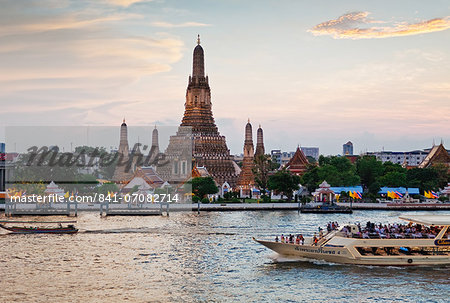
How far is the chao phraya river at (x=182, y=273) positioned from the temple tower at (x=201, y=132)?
61807mm

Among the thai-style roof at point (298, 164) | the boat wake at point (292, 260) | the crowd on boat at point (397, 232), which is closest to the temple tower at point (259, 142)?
the thai-style roof at point (298, 164)

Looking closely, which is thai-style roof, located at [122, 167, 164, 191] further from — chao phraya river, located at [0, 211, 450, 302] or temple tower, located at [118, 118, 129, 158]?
chao phraya river, located at [0, 211, 450, 302]

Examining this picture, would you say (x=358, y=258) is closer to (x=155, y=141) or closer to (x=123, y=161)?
(x=123, y=161)

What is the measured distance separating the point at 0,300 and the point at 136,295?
7856 mm

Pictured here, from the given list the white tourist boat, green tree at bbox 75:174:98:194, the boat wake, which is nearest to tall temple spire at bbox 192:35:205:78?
green tree at bbox 75:174:98:194

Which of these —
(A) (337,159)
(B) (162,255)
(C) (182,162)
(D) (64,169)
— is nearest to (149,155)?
(C) (182,162)

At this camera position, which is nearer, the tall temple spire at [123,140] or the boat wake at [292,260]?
the boat wake at [292,260]

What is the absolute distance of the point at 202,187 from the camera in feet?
333

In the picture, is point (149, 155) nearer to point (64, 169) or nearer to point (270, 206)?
point (64, 169)

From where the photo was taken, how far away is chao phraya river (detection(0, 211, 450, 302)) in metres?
36.2

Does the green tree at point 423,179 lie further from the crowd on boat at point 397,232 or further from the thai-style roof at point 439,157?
the crowd on boat at point 397,232

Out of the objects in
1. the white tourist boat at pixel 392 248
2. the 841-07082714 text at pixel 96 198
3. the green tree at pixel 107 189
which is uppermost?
the green tree at pixel 107 189

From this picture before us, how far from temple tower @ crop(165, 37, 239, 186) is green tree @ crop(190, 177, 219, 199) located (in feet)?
66.1

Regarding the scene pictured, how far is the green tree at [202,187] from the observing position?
101562 mm
